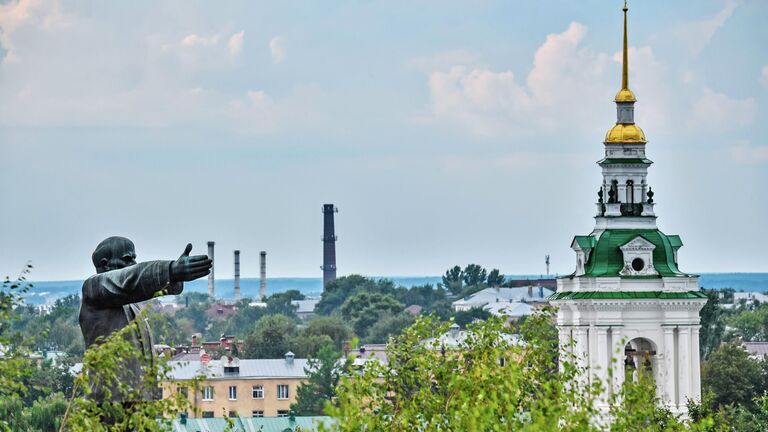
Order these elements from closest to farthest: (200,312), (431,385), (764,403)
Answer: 1. (431,385)
2. (764,403)
3. (200,312)

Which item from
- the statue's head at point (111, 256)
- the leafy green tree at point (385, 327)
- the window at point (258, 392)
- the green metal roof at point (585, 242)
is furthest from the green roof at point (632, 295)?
the leafy green tree at point (385, 327)

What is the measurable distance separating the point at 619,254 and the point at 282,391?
143ft

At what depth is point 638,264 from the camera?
56.9 m

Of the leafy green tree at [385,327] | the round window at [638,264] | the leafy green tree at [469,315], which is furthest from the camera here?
the leafy green tree at [469,315]

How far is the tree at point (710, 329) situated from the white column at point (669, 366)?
29.3 m

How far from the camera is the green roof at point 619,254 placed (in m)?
56.9

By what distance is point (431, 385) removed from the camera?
29062 mm

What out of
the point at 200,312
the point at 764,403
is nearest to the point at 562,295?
the point at 764,403

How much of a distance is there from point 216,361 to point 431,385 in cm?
7416

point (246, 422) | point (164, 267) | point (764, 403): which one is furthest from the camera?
point (246, 422)

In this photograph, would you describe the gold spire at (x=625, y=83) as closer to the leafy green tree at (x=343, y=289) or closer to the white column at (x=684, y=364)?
the white column at (x=684, y=364)

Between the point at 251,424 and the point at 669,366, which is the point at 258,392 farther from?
the point at 669,366

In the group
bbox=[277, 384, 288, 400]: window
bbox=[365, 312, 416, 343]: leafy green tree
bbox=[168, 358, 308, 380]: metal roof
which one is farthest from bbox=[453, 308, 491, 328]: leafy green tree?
bbox=[277, 384, 288, 400]: window

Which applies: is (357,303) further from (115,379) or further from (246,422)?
(115,379)
